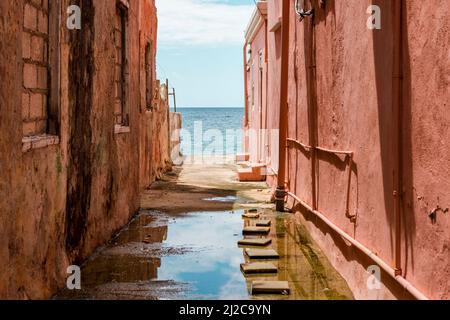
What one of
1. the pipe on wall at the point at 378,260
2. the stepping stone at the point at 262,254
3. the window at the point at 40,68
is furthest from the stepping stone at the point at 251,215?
the window at the point at 40,68

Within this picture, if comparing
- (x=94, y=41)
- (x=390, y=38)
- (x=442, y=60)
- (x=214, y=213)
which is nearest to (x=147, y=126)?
(x=214, y=213)

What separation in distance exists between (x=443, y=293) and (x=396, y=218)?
984 mm

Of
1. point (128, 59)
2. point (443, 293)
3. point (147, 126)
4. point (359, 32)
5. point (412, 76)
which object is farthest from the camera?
point (147, 126)

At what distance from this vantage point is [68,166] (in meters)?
6.51

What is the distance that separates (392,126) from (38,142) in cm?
295

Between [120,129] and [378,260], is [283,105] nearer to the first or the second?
[120,129]

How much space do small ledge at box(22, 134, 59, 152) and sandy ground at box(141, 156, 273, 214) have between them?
213 inches

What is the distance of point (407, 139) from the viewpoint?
4715 mm

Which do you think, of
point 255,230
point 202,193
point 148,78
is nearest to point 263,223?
point 255,230

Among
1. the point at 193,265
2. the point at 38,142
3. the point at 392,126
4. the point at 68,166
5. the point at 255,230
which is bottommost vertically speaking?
the point at 193,265

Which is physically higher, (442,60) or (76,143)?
(442,60)

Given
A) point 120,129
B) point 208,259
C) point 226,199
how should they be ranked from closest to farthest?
point 208,259
point 120,129
point 226,199

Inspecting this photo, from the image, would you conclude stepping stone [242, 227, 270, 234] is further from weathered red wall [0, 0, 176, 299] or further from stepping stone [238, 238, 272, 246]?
weathered red wall [0, 0, 176, 299]
